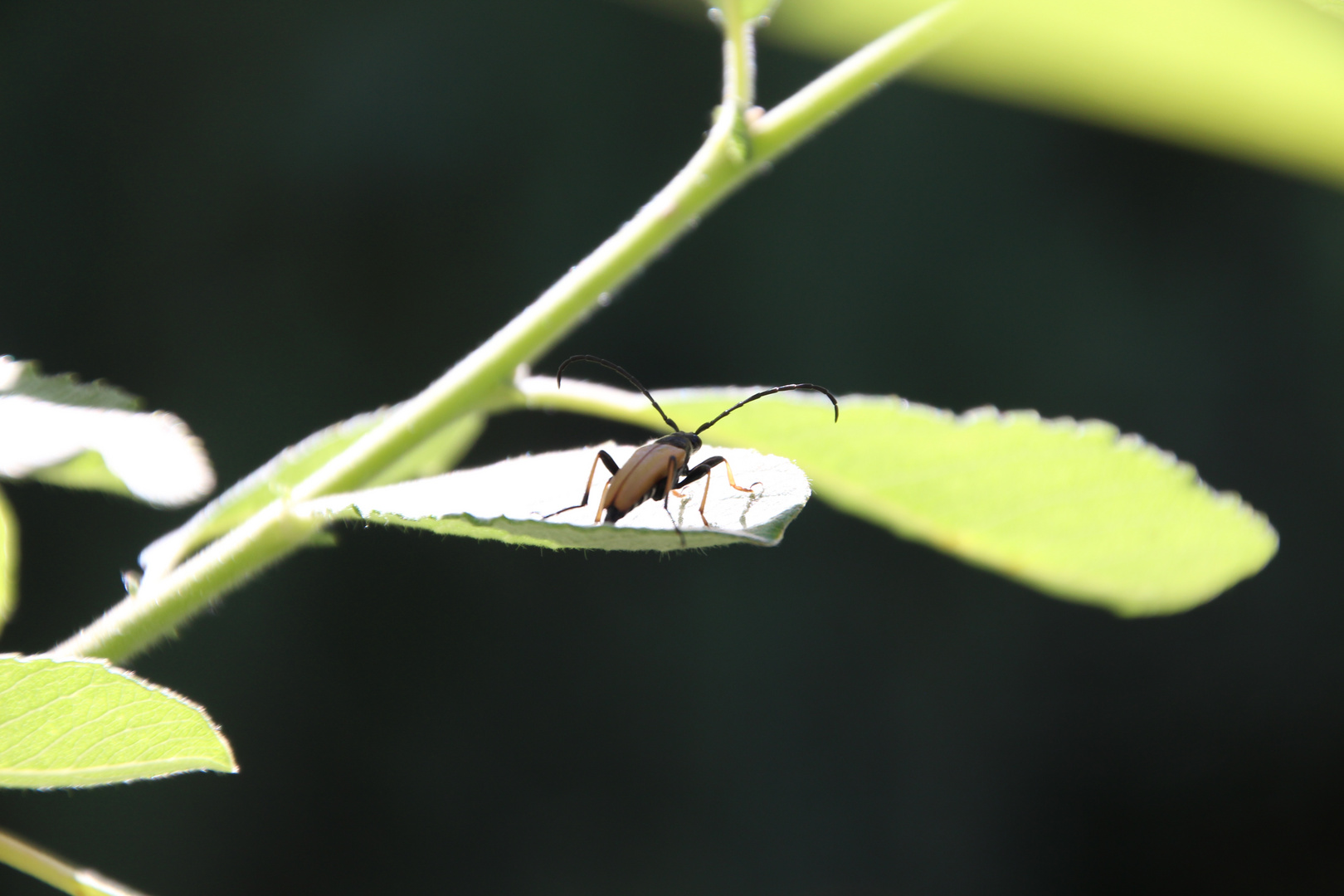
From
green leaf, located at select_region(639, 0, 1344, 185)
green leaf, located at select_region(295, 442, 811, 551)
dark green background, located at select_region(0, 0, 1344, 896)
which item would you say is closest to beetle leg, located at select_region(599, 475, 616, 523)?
green leaf, located at select_region(295, 442, 811, 551)

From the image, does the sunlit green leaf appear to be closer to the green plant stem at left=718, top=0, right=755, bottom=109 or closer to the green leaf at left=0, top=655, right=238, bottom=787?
the green plant stem at left=718, top=0, right=755, bottom=109

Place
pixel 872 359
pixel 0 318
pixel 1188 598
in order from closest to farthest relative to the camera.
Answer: pixel 1188 598 → pixel 0 318 → pixel 872 359

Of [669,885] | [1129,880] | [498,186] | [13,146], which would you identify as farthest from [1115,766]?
[13,146]

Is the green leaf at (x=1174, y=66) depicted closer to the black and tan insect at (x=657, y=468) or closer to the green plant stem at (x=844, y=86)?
the green plant stem at (x=844, y=86)

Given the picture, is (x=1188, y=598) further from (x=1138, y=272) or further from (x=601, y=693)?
(x=1138, y=272)

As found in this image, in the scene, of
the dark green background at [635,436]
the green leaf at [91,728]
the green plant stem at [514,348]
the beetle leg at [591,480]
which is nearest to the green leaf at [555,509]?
the beetle leg at [591,480]
